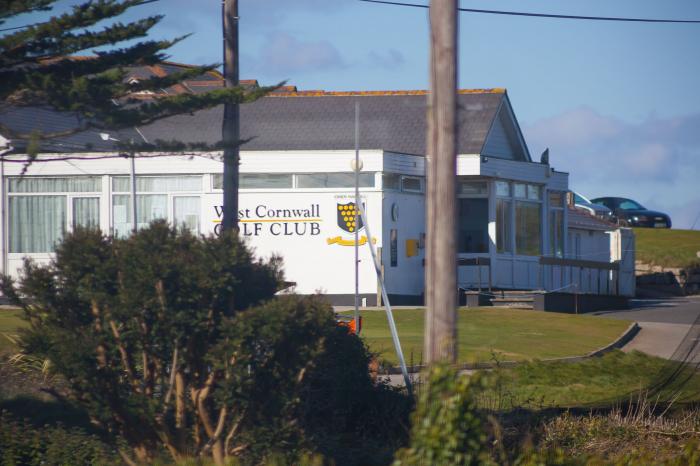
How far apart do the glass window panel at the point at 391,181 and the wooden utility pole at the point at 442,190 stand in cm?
1947

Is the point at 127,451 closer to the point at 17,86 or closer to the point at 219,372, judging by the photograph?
the point at 219,372

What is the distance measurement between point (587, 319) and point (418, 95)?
9181 mm

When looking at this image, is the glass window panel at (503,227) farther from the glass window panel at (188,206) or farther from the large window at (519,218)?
the glass window panel at (188,206)

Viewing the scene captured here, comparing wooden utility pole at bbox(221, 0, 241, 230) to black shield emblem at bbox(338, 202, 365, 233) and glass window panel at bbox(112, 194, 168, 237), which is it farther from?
glass window panel at bbox(112, 194, 168, 237)

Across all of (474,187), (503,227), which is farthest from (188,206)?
(503,227)

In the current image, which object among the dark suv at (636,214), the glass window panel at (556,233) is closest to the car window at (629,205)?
the dark suv at (636,214)

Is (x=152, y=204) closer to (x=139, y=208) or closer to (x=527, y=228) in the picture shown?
(x=139, y=208)

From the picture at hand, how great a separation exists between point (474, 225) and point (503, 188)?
5.03ft

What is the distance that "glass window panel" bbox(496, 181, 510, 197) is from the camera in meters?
30.8

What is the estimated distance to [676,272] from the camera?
42156mm

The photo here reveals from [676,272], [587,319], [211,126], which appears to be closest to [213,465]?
[587,319]

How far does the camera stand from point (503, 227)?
102ft

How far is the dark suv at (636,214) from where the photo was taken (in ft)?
177

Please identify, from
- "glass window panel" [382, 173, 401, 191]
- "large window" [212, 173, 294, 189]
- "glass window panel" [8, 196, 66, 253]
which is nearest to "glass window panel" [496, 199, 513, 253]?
"glass window panel" [382, 173, 401, 191]
